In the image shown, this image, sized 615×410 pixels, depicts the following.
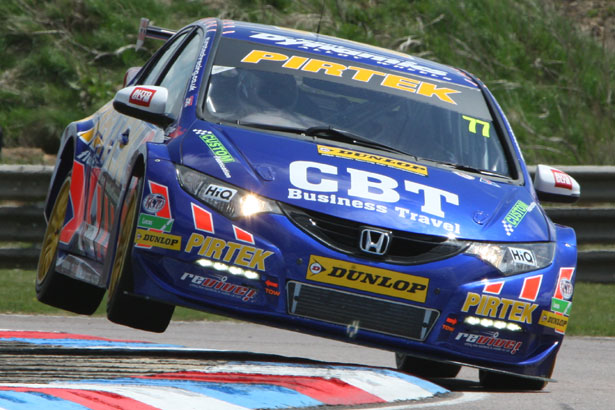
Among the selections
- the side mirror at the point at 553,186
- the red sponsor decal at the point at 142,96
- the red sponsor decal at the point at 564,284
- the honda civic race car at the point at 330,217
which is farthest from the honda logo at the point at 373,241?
the side mirror at the point at 553,186

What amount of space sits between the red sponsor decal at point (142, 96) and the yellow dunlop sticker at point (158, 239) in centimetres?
86

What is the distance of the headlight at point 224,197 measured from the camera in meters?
4.83

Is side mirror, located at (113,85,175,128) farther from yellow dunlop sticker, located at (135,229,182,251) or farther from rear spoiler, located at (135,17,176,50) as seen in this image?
rear spoiler, located at (135,17,176,50)

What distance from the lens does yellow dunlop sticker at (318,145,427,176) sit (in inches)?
209

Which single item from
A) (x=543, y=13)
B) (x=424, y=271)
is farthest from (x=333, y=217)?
(x=543, y=13)

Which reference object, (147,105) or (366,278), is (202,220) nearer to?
(366,278)

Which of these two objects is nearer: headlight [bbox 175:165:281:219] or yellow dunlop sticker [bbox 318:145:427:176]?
headlight [bbox 175:165:281:219]

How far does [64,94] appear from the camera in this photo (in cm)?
1554

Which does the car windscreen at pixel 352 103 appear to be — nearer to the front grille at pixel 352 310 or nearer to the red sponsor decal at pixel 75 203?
the front grille at pixel 352 310

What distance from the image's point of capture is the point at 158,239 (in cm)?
488

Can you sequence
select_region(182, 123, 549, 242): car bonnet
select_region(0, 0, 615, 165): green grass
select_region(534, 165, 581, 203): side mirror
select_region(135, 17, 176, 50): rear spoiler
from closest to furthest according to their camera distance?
1. select_region(182, 123, 549, 242): car bonnet
2. select_region(534, 165, 581, 203): side mirror
3. select_region(135, 17, 176, 50): rear spoiler
4. select_region(0, 0, 615, 165): green grass

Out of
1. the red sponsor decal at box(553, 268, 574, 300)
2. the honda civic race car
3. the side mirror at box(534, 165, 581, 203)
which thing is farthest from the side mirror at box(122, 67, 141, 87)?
the red sponsor decal at box(553, 268, 574, 300)

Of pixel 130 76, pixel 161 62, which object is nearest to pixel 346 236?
pixel 161 62

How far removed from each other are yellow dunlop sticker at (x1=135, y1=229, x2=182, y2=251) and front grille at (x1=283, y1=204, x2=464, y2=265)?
1.48ft
